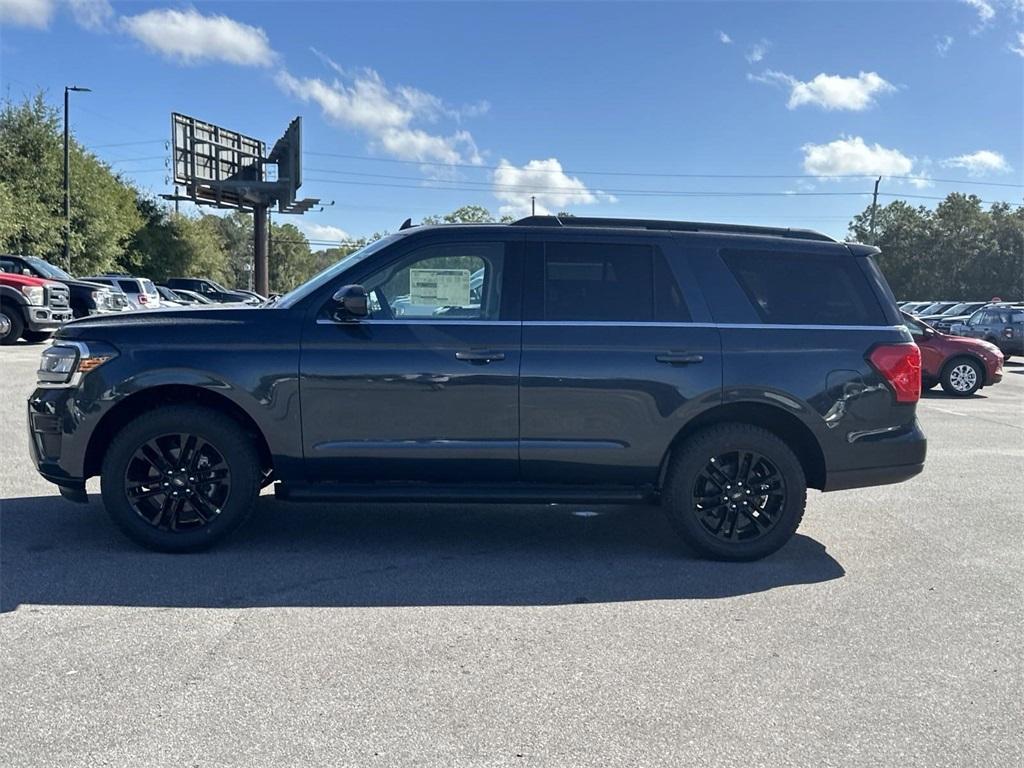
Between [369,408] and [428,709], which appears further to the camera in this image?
[369,408]

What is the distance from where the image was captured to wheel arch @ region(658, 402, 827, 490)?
4996mm

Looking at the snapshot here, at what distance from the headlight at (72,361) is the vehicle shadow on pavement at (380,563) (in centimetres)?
104

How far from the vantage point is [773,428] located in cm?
A: 518

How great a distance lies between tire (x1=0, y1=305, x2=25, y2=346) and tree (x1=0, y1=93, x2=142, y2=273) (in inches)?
486

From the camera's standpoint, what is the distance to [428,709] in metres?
3.19

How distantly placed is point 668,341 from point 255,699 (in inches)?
116

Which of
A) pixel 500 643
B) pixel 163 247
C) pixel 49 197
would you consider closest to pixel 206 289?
pixel 49 197

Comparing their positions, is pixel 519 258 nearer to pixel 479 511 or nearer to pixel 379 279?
pixel 379 279

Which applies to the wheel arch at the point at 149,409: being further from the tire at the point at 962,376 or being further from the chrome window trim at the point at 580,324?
the tire at the point at 962,376

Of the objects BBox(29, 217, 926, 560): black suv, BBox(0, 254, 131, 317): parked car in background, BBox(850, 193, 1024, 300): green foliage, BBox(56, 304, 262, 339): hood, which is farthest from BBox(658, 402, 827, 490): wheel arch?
BBox(850, 193, 1024, 300): green foliage

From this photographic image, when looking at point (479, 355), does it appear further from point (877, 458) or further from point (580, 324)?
point (877, 458)

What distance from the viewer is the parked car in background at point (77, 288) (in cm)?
1869

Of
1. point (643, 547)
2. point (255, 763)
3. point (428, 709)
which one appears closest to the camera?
point (255, 763)

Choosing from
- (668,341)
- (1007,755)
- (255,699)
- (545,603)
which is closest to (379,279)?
(668,341)
